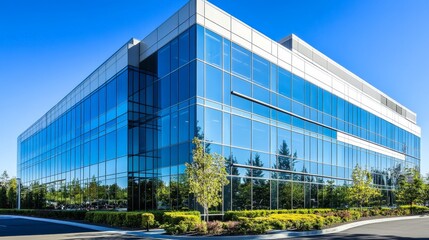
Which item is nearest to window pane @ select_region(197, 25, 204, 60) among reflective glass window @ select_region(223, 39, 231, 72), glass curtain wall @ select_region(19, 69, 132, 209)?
reflective glass window @ select_region(223, 39, 231, 72)

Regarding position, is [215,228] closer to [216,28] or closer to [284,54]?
[216,28]

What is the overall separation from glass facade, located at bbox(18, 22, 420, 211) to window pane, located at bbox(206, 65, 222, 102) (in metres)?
0.07

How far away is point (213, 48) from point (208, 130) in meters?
5.72

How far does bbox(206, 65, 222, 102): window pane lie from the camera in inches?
979

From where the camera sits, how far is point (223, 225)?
723 inches

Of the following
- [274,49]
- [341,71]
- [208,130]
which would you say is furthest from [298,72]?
[208,130]

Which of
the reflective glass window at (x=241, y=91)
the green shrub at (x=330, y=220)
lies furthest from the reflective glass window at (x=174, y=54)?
the green shrub at (x=330, y=220)

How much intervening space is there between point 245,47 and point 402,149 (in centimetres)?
3706

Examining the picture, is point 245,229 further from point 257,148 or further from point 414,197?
point 414,197

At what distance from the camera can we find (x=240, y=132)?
26688mm

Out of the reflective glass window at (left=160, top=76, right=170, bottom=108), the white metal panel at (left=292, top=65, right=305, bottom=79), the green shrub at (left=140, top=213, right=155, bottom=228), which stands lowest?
the green shrub at (left=140, top=213, right=155, bottom=228)

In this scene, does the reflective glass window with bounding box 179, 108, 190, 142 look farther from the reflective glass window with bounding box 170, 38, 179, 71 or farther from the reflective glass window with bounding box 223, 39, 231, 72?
the reflective glass window with bounding box 223, 39, 231, 72

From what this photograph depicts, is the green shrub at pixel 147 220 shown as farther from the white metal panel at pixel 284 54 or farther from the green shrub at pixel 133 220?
the white metal panel at pixel 284 54

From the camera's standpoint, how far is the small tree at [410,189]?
149ft
